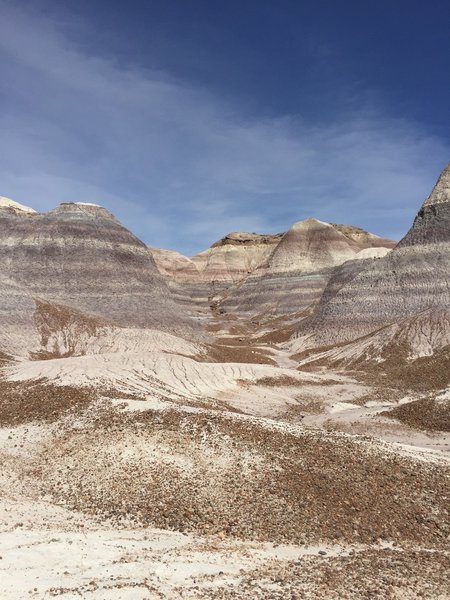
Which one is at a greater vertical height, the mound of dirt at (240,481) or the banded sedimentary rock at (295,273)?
the banded sedimentary rock at (295,273)

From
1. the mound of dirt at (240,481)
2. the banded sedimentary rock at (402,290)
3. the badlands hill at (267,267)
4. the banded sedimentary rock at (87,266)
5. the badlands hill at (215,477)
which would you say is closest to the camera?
the badlands hill at (215,477)

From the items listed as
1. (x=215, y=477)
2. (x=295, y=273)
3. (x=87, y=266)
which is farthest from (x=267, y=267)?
(x=215, y=477)

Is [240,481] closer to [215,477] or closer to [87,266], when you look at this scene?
[215,477]

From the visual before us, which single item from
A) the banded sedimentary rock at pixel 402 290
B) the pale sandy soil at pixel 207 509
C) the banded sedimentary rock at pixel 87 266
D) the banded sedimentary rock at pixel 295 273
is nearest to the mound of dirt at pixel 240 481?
the pale sandy soil at pixel 207 509

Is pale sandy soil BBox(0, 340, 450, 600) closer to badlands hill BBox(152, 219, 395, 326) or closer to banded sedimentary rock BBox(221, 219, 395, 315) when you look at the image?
badlands hill BBox(152, 219, 395, 326)

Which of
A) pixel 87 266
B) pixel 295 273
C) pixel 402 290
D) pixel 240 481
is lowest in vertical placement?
pixel 240 481

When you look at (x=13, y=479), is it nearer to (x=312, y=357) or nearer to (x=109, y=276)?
(x=312, y=357)

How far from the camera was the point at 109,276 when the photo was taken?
6975cm

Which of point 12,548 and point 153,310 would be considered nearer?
point 12,548

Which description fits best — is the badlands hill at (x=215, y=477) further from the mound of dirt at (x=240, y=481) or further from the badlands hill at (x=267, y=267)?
the badlands hill at (x=267, y=267)

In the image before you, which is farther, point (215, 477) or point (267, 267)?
point (267, 267)

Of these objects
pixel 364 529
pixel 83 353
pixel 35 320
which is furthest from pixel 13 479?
pixel 35 320

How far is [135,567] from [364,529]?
19.0 ft

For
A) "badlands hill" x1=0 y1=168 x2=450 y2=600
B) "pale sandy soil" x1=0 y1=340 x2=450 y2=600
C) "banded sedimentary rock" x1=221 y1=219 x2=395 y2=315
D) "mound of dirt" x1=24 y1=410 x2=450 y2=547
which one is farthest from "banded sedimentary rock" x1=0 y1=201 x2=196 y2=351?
"mound of dirt" x1=24 y1=410 x2=450 y2=547
